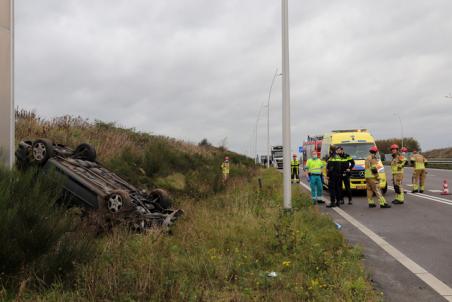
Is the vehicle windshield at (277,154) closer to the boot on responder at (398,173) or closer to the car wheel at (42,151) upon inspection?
the boot on responder at (398,173)

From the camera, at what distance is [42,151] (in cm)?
713

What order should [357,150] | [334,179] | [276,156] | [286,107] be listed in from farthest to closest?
[276,156], [357,150], [334,179], [286,107]

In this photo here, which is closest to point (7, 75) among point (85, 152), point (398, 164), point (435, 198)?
point (85, 152)

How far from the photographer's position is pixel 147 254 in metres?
5.30

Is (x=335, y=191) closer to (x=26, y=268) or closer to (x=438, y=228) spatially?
(x=438, y=228)

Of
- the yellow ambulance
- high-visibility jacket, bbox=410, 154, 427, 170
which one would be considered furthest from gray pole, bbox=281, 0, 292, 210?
high-visibility jacket, bbox=410, 154, 427, 170

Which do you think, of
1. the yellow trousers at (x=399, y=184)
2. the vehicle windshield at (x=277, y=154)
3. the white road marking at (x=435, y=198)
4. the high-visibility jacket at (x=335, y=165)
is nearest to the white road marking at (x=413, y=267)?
the high-visibility jacket at (x=335, y=165)

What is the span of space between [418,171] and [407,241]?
9.90 metres

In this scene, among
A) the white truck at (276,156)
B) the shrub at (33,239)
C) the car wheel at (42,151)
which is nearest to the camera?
the shrub at (33,239)

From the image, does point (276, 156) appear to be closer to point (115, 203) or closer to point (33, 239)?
point (115, 203)

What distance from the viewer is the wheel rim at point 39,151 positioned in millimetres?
7094

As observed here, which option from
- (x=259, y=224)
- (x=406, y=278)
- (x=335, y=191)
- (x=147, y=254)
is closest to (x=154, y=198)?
(x=259, y=224)

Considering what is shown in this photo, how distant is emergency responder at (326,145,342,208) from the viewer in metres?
13.5

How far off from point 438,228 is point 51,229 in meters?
7.77
